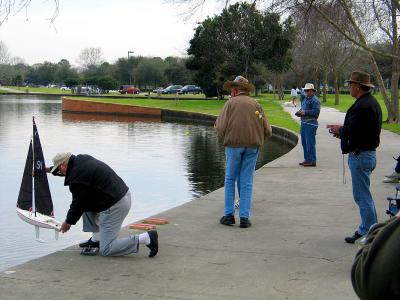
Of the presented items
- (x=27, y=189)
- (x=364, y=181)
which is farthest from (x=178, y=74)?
(x=364, y=181)

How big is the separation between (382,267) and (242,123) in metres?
6.18

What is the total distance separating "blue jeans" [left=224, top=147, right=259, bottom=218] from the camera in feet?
26.6

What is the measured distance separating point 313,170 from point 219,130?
5970mm

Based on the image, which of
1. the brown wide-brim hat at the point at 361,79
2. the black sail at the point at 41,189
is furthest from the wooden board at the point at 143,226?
the brown wide-brim hat at the point at 361,79

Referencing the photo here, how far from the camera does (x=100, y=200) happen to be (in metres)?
6.52

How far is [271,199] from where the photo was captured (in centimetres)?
1012

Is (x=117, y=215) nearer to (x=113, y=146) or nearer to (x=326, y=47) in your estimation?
(x=113, y=146)

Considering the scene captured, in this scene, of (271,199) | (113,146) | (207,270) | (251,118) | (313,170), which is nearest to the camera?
(207,270)

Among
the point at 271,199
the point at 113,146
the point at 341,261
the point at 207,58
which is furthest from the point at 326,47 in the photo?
the point at 341,261

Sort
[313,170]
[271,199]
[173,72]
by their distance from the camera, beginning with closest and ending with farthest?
1. [271,199]
2. [313,170]
3. [173,72]

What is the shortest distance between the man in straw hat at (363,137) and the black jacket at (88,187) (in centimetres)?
252

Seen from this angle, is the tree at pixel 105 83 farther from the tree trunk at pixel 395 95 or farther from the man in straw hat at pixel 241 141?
the man in straw hat at pixel 241 141

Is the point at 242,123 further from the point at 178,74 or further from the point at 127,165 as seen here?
the point at 178,74

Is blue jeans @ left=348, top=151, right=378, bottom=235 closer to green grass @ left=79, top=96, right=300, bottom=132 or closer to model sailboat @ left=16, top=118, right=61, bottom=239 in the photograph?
model sailboat @ left=16, top=118, right=61, bottom=239
